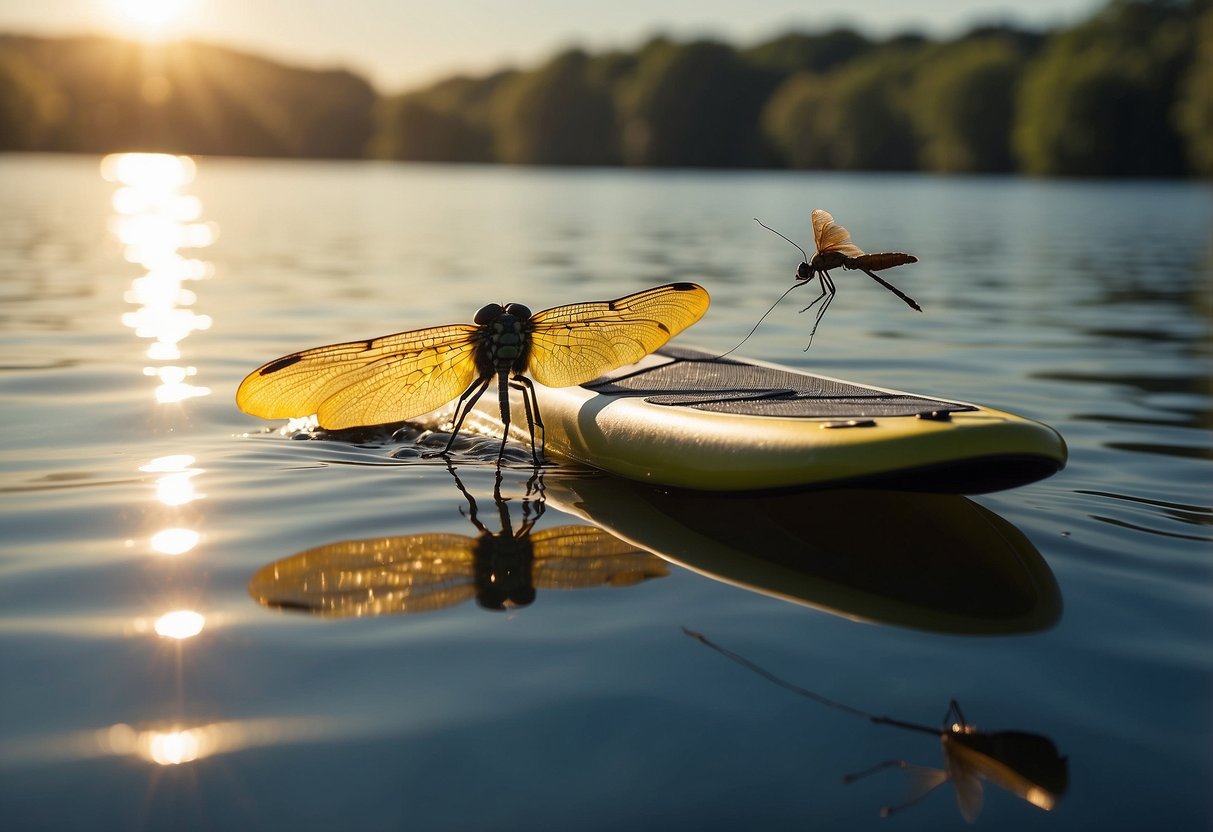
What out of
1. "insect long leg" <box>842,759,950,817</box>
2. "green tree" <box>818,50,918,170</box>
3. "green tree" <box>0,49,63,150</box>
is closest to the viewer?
→ "insect long leg" <box>842,759,950,817</box>

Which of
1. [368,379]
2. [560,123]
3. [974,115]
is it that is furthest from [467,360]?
[560,123]

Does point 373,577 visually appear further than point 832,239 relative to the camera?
No

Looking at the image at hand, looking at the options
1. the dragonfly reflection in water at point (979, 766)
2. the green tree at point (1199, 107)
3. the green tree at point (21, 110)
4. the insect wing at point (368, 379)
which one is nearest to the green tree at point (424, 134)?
the green tree at point (21, 110)

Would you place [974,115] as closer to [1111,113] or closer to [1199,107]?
[1111,113]

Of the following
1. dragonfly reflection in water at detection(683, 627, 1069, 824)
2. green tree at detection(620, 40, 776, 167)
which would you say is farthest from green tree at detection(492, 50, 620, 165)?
dragonfly reflection in water at detection(683, 627, 1069, 824)

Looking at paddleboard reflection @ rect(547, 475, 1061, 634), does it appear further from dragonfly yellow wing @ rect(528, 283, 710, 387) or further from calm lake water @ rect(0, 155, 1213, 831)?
dragonfly yellow wing @ rect(528, 283, 710, 387)
